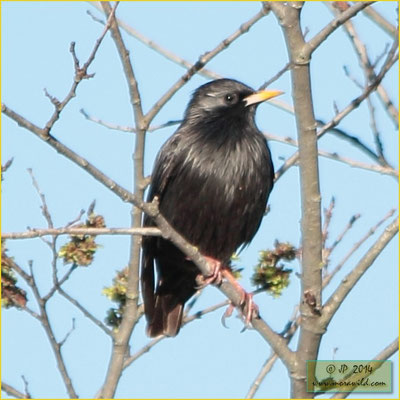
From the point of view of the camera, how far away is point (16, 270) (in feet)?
17.3

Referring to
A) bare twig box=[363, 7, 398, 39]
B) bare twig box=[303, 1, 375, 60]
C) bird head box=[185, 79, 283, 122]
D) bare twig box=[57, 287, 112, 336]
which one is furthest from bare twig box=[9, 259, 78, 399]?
bare twig box=[363, 7, 398, 39]

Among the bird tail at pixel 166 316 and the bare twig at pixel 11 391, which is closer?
the bare twig at pixel 11 391

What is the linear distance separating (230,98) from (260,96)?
292mm

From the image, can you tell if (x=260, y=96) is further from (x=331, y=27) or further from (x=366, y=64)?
(x=331, y=27)

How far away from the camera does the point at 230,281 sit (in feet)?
19.3

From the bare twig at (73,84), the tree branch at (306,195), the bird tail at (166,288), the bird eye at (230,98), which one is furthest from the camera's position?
the bird eye at (230,98)

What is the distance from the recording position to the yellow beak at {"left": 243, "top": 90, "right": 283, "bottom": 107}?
6.05 m

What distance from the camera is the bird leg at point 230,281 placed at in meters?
5.29

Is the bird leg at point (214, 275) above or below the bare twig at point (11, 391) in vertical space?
above

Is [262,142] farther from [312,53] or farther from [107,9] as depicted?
[312,53]

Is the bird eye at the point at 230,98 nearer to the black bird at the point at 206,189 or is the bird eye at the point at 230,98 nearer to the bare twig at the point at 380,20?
the black bird at the point at 206,189

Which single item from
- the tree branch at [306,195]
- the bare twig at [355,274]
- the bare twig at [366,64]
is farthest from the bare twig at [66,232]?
the bare twig at [366,64]

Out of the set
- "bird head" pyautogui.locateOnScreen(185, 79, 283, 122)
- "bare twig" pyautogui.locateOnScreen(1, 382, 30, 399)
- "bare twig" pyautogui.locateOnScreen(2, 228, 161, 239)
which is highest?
"bird head" pyautogui.locateOnScreen(185, 79, 283, 122)

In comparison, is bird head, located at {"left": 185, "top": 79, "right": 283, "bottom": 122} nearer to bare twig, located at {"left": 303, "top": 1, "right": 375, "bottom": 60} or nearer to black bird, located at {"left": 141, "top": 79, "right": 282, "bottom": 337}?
black bird, located at {"left": 141, "top": 79, "right": 282, "bottom": 337}
